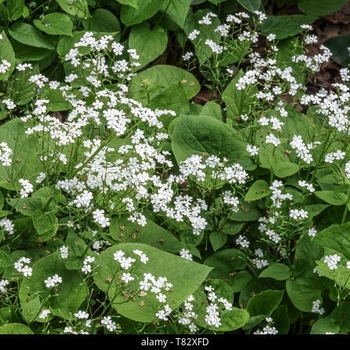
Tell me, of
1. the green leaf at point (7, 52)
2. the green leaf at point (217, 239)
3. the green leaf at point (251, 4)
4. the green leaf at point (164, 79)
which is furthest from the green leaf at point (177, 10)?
the green leaf at point (217, 239)

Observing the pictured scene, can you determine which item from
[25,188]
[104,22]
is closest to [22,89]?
[104,22]

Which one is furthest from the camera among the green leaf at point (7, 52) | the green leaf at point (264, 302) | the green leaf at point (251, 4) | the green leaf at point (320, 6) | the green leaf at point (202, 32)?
the green leaf at point (320, 6)

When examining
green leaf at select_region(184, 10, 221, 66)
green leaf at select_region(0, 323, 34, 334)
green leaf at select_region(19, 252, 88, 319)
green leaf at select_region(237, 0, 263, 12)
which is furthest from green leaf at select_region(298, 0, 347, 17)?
green leaf at select_region(0, 323, 34, 334)

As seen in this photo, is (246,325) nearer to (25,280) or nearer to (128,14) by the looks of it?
(25,280)

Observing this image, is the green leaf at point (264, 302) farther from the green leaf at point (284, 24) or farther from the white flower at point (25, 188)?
the green leaf at point (284, 24)

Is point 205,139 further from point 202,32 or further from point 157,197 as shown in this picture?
point 202,32

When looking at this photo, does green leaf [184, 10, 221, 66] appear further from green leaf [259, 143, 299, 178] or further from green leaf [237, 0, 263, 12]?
green leaf [259, 143, 299, 178]
